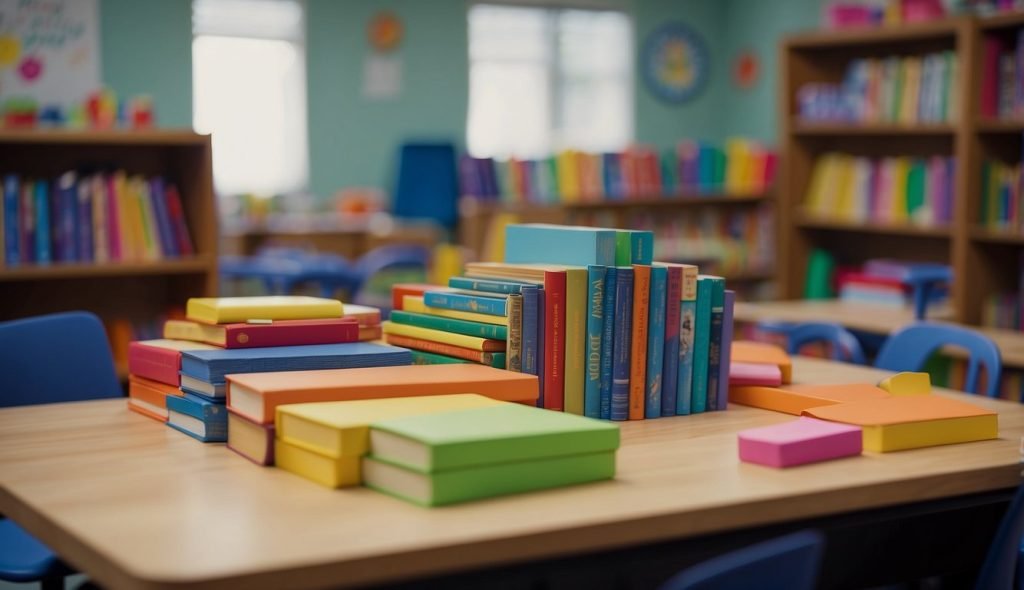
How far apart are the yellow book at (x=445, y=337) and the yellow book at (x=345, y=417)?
0.73 feet

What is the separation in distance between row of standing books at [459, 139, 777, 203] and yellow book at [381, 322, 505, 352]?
16.7ft

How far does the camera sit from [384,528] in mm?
1409

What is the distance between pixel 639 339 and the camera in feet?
6.90

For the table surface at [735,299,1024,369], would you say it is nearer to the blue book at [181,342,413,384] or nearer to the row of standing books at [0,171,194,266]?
the row of standing books at [0,171,194,266]

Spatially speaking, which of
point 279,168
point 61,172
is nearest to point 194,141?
point 61,172

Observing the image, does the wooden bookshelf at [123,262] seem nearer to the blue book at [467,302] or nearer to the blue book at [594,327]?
the blue book at [467,302]

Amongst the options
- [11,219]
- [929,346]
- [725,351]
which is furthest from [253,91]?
[725,351]

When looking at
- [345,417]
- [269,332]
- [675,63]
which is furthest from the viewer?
[675,63]

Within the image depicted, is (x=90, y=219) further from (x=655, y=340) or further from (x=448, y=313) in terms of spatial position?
(x=655, y=340)

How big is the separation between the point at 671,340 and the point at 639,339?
0.07 metres

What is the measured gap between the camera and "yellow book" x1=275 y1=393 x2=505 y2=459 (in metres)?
1.59

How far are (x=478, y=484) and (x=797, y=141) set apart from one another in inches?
189

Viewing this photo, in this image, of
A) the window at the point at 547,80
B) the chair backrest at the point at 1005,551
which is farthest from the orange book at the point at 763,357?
the window at the point at 547,80

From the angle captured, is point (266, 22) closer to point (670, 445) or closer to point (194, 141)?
point (194, 141)
